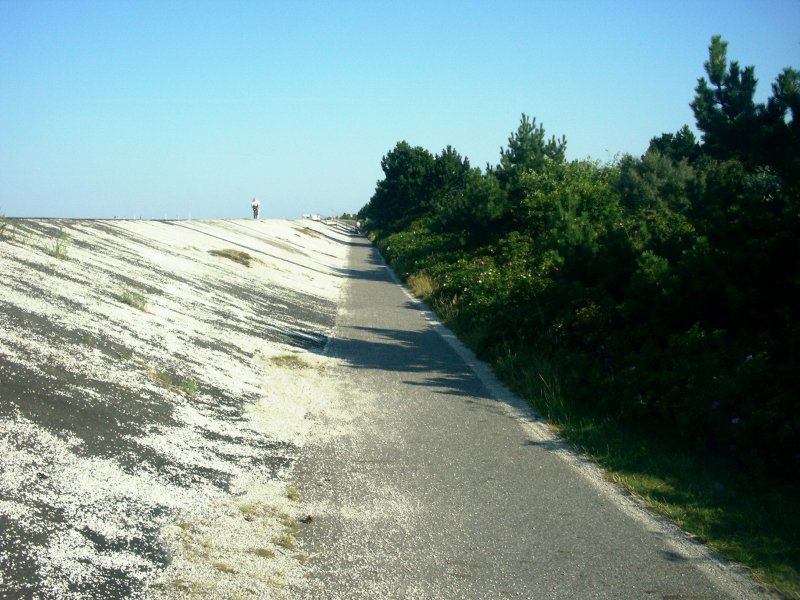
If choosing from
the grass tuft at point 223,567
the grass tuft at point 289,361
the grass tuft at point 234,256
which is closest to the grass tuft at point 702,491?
the grass tuft at point 223,567

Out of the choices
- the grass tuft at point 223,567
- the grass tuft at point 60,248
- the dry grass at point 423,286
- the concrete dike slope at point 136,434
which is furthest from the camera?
the dry grass at point 423,286

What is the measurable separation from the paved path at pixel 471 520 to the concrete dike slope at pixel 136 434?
0.40 m

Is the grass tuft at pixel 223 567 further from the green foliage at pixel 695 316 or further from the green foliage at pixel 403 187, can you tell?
the green foliage at pixel 403 187

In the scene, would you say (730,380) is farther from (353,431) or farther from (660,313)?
(353,431)

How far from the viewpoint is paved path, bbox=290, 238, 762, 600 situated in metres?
4.74

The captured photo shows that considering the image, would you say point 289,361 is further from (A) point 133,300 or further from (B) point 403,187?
(B) point 403,187

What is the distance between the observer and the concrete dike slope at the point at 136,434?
14.7 ft

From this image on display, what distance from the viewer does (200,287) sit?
15672mm

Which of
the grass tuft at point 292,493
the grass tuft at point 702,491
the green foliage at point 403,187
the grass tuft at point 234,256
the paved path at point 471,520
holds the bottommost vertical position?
the grass tuft at point 292,493

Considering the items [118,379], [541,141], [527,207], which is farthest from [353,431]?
[541,141]

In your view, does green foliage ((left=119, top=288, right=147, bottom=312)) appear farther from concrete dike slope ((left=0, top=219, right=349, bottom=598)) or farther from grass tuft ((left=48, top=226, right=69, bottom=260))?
grass tuft ((left=48, top=226, right=69, bottom=260))

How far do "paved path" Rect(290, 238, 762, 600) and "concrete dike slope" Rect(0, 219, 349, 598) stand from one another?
1.31 feet

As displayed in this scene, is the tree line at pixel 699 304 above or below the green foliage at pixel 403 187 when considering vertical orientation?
below

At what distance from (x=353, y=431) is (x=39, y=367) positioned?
10.1ft
